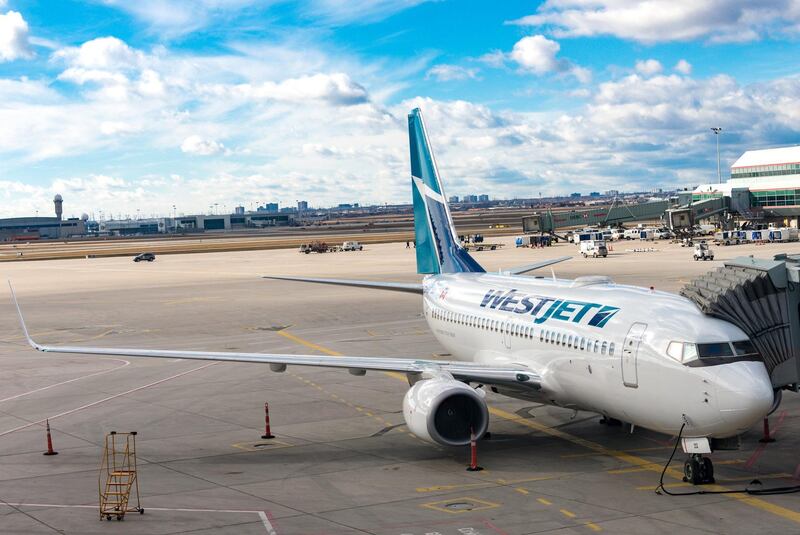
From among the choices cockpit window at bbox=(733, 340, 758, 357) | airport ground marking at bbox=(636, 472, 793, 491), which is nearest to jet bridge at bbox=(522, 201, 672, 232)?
airport ground marking at bbox=(636, 472, 793, 491)

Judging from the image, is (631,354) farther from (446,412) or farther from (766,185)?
(766,185)

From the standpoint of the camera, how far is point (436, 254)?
37.0 metres

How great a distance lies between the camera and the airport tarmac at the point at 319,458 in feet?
62.3

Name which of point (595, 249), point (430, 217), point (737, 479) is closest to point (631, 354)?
point (737, 479)

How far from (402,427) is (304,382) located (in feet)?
31.9

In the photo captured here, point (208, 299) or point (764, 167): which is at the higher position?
point (764, 167)

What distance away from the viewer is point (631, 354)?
21156 mm

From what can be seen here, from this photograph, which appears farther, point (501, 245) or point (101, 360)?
point (501, 245)

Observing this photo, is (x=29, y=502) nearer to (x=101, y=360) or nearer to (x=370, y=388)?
(x=370, y=388)

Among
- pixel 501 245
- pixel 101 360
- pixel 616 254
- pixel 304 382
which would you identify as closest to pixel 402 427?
pixel 304 382

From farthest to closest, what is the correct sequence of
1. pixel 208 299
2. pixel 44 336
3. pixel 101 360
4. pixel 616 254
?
pixel 616 254 → pixel 208 299 → pixel 44 336 → pixel 101 360

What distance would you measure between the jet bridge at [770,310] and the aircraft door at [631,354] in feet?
5.24

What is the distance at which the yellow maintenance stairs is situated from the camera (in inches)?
789

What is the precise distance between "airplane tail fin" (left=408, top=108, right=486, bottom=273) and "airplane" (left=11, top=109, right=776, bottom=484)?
14.3 feet
